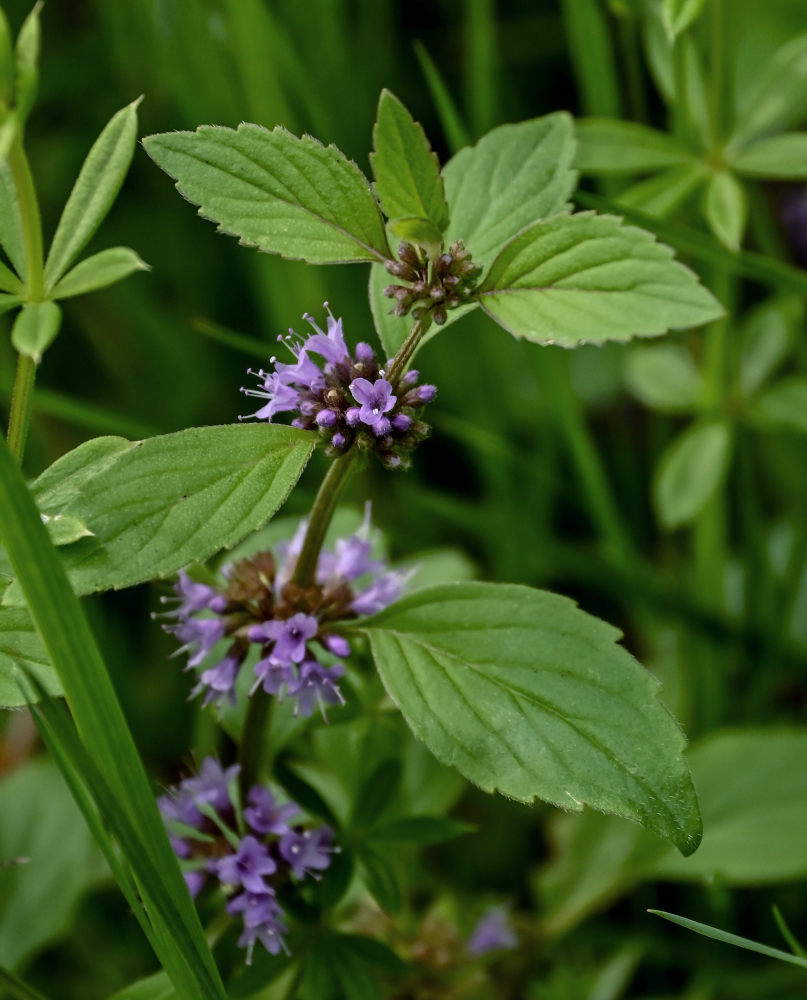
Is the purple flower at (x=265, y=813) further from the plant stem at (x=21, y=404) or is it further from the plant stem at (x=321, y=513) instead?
the plant stem at (x=21, y=404)

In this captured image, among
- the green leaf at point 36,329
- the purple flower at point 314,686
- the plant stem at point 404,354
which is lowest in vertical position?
the purple flower at point 314,686

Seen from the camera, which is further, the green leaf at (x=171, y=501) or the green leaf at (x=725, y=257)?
the green leaf at (x=725, y=257)

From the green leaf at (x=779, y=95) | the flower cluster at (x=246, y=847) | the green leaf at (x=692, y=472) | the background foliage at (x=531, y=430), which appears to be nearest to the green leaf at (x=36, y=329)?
the flower cluster at (x=246, y=847)

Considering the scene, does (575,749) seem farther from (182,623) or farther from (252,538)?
(252,538)

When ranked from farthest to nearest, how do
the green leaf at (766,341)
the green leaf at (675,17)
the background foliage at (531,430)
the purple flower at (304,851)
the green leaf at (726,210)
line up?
the green leaf at (766,341), the background foliage at (531,430), the green leaf at (726,210), the green leaf at (675,17), the purple flower at (304,851)

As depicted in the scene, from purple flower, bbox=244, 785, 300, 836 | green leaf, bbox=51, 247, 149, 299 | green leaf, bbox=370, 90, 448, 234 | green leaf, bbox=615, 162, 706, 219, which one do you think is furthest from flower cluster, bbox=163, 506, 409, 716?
green leaf, bbox=615, 162, 706, 219

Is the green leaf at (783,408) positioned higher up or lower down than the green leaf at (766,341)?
lower down
